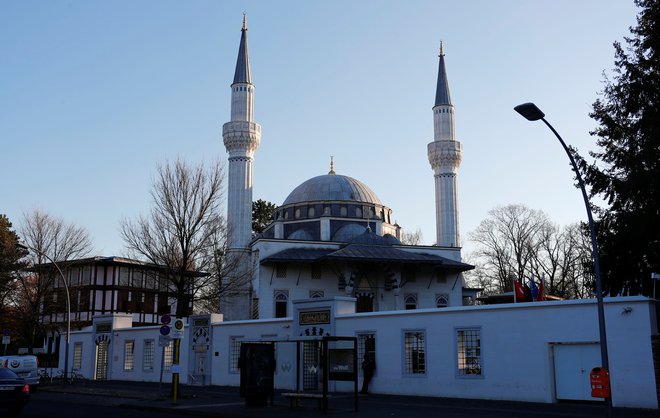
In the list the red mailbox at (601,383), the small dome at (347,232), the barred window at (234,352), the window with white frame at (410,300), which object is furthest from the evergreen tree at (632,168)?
the small dome at (347,232)

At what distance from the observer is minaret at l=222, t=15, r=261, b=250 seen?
49406 millimetres

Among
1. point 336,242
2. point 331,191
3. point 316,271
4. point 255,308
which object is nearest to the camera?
point 255,308

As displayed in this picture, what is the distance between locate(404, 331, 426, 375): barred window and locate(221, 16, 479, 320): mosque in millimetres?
17181

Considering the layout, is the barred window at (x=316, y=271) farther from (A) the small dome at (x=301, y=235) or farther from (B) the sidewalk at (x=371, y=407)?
(B) the sidewalk at (x=371, y=407)

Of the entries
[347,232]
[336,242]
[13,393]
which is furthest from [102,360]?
[347,232]

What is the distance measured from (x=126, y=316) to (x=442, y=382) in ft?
61.8

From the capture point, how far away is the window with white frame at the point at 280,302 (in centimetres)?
4519

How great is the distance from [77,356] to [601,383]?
30204 mm

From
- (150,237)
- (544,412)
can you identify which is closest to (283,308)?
(150,237)

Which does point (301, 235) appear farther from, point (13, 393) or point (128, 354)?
point (13, 393)

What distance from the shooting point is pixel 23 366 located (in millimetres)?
24812

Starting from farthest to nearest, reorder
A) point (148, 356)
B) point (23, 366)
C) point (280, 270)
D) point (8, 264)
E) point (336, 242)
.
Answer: point (336, 242) < point (280, 270) < point (8, 264) < point (148, 356) < point (23, 366)

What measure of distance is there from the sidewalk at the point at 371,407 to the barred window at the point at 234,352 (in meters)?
4.99

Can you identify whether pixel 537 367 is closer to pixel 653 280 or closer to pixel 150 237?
pixel 653 280
